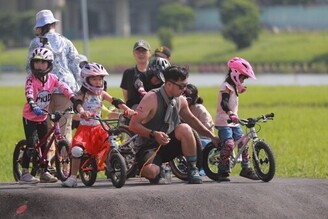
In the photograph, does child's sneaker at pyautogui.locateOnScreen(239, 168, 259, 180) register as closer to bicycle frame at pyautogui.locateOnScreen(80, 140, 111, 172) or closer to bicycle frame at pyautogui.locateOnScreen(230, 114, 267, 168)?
bicycle frame at pyautogui.locateOnScreen(230, 114, 267, 168)

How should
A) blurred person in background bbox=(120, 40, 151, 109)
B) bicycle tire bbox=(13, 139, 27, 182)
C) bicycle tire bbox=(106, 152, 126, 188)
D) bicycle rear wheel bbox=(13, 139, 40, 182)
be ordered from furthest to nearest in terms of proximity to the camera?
blurred person in background bbox=(120, 40, 151, 109) < bicycle tire bbox=(13, 139, 27, 182) < bicycle rear wheel bbox=(13, 139, 40, 182) < bicycle tire bbox=(106, 152, 126, 188)

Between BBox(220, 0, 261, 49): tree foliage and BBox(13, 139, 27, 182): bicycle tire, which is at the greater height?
BBox(13, 139, 27, 182): bicycle tire

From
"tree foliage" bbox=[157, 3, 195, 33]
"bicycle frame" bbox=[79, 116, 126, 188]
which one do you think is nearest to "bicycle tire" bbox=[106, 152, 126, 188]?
"bicycle frame" bbox=[79, 116, 126, 188]

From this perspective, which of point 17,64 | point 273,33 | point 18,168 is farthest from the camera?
point 273,33

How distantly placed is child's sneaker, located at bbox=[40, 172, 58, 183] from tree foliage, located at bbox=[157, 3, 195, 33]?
3115 inches

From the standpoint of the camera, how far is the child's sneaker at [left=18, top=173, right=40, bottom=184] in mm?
11516

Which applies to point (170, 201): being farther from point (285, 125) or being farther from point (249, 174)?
point (285, 125)

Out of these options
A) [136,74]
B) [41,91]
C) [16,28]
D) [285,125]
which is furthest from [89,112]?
[16,28]

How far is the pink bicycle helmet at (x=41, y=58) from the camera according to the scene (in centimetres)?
1159

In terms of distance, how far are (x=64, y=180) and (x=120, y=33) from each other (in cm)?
8538

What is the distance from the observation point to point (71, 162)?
11.2 metres

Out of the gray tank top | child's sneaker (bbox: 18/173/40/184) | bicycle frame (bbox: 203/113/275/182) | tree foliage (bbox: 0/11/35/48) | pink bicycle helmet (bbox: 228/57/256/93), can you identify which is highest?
pink bicycle helmet (bbox: 228/57/256/93)

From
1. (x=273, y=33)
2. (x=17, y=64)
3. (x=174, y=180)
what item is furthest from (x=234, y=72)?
(x=273, y=33)

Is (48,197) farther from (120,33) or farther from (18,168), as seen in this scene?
(120,33)
